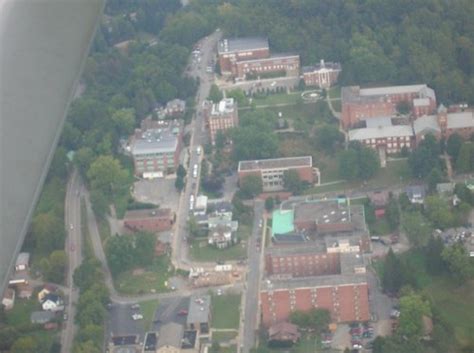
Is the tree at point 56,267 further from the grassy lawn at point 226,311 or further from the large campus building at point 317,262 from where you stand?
the large campus building at point 317,262

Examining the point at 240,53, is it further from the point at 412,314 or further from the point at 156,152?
the point at 412,314

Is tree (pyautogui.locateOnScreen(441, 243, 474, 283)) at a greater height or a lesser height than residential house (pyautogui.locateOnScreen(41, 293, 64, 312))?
greater

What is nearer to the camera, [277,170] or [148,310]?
[148,310]

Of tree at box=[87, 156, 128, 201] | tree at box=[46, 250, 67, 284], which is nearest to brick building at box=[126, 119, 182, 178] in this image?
tree at box=[87, 156, 128, 201]

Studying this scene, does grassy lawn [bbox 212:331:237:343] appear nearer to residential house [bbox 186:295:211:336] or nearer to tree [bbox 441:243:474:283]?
residential house [bbox 186:295:211:336]

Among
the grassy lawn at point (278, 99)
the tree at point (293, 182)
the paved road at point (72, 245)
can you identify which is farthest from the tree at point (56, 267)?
the grassy lawn at point (278, 99)

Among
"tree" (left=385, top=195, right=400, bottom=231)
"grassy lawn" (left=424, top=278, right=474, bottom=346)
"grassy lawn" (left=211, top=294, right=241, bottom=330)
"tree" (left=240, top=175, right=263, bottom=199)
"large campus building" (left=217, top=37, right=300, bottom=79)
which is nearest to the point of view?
"grassy lawn" (left=424, top=278, right=474, bottom=346)

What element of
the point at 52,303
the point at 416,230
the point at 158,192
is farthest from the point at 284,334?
the point at 158,192
